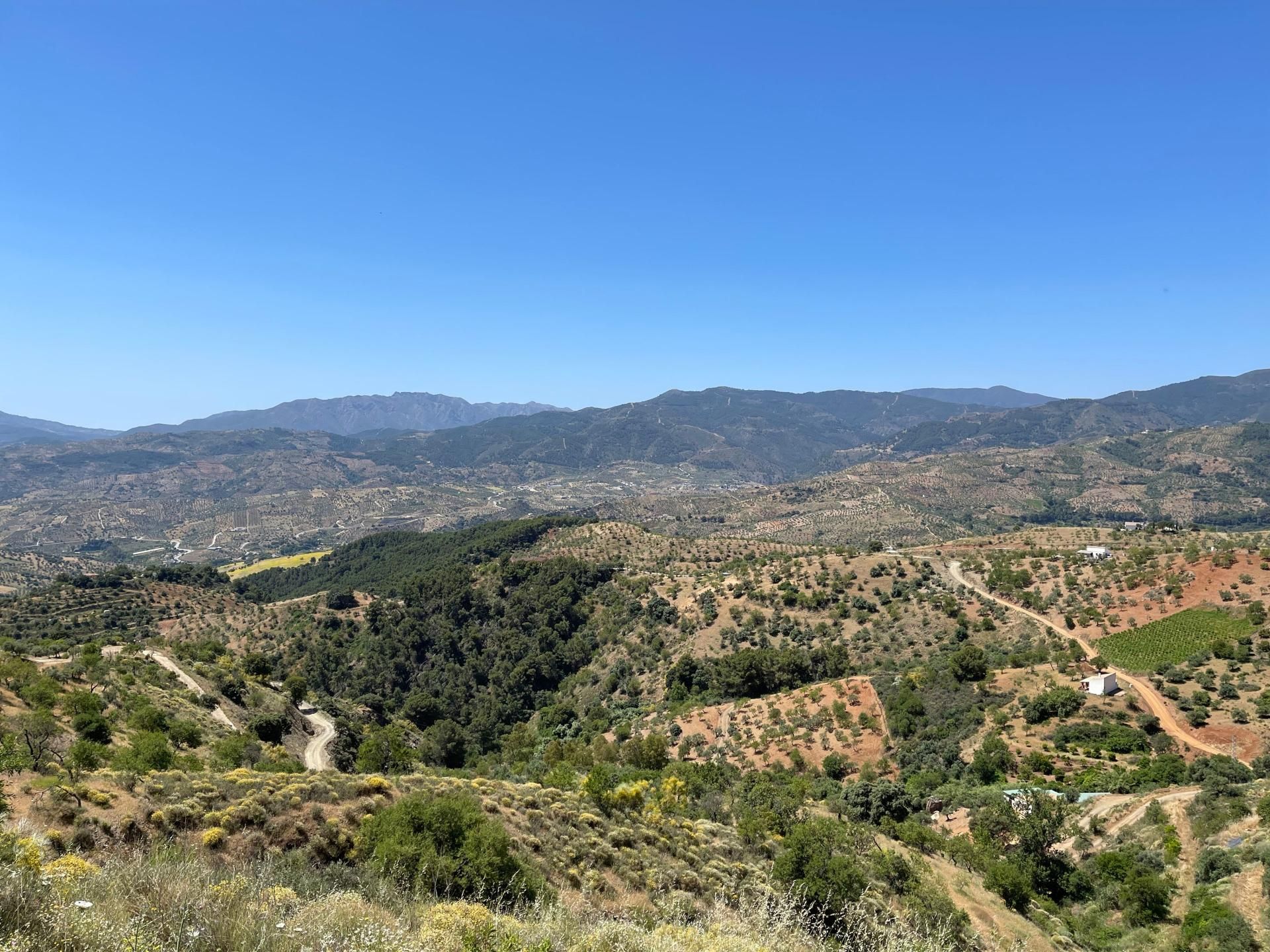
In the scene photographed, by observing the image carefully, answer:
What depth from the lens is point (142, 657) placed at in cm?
5112

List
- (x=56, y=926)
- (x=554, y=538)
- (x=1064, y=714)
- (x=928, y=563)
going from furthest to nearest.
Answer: (x=554, y=538) < (x=928, y=563) < (x=1064, y=714) < (x=56, y=926)

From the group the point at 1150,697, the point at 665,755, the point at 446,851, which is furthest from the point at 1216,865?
the point at 446,851

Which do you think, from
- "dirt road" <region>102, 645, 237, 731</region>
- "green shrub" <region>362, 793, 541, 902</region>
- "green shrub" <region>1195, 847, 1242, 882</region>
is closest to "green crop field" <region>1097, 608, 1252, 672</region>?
"green shrub" <region>1195, 847, 1242, 882</region>

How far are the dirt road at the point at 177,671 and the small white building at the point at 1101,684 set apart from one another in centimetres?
5991

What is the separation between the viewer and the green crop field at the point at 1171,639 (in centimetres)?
4722

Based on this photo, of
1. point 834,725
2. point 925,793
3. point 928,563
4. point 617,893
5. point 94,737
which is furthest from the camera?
point 928,563

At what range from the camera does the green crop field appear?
47.2 meters

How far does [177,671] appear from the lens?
51.4m

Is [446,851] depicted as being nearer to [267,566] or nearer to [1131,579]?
[1131,579]

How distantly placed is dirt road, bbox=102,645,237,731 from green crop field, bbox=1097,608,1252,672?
69.2 m

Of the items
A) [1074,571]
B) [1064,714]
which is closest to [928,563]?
[1074,571]

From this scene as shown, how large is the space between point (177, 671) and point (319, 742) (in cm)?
1460

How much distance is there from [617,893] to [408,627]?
82.2 metres

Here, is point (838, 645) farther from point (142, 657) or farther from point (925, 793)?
point (142, 657)
